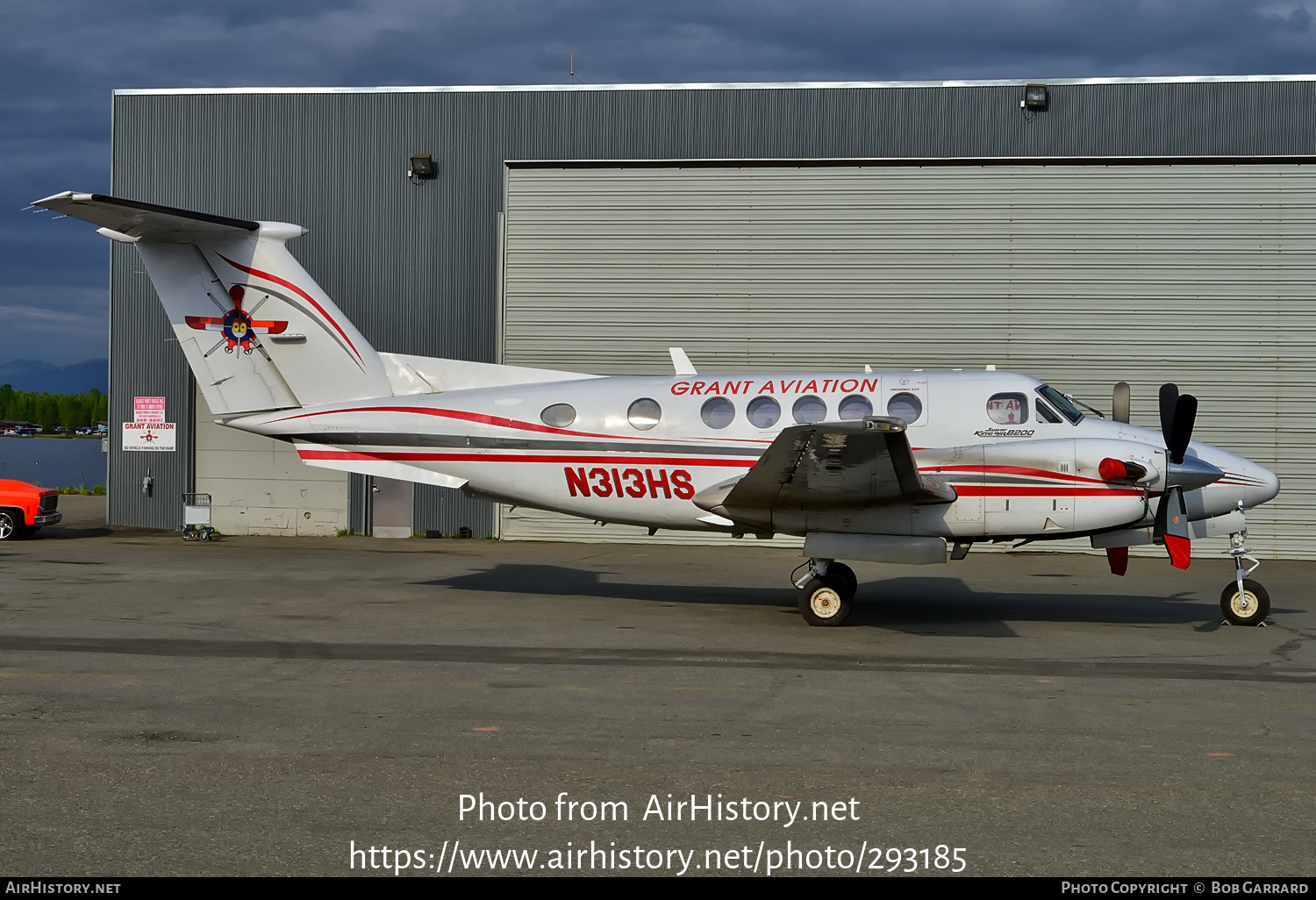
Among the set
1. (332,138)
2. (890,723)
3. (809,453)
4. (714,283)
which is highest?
(332,138)

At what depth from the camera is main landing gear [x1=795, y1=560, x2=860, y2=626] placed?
41.2ft

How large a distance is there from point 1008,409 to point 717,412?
3408 mm

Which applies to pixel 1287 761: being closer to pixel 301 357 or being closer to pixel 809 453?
pixel 809 453

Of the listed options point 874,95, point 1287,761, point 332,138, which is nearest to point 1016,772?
point 1287,761

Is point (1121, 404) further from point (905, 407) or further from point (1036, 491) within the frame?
point (905, 407)

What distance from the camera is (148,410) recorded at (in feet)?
82.3

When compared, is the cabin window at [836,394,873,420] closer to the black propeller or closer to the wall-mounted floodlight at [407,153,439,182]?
the black propeller

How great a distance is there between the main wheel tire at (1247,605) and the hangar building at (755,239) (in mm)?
9882

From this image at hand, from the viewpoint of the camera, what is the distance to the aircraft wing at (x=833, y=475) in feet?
37.0

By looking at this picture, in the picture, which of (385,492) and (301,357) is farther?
(385,492)

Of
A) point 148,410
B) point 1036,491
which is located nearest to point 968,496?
point 1036,491

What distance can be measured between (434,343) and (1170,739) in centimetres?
1951

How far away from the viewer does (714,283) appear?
23.7 meters

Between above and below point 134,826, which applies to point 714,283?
above
